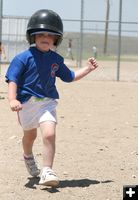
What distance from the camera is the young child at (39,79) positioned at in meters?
5.28

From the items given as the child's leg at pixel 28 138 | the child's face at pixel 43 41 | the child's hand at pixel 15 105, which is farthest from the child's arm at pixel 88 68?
the child's hand at pixel 15 105

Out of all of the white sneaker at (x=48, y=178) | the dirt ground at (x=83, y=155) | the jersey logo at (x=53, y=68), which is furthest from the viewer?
the jersey logo at (x=53, y=68)

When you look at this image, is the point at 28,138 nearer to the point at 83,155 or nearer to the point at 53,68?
the point at 53,68

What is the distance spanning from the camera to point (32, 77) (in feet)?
17.7

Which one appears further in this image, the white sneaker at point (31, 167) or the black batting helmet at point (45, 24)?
the white sneaker at point (31, 167)

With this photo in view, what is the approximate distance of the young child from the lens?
528 centimetres

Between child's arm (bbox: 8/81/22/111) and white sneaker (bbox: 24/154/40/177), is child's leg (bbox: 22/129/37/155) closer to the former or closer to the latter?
white sneaker (bbox: 24/154/40/177)

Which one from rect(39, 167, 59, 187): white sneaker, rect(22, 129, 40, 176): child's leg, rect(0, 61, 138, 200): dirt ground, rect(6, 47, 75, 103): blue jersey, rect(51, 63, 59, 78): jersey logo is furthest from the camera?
rect(22, 129, 40, 176): child's leg

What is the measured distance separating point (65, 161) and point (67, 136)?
1.62m

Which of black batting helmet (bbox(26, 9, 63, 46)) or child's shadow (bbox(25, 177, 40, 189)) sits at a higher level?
black batting helmet (bbox(26, 9, 63, 46))

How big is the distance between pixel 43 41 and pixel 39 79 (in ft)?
1.08

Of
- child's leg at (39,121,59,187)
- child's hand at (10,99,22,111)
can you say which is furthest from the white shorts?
child's hand at (10,99,22,111)

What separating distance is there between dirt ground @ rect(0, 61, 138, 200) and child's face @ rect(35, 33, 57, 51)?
1192 millimetres

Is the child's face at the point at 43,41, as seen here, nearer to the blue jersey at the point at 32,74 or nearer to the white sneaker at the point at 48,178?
the blue jersey at the point at 32,74
